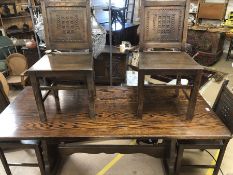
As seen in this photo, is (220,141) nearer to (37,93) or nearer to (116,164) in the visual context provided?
(116,164)

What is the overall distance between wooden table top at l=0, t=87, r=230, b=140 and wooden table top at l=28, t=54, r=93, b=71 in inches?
19.5

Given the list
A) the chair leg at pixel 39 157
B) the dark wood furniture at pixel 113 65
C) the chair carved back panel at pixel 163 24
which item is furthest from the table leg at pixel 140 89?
the dark wood furniture at pixel 113 65

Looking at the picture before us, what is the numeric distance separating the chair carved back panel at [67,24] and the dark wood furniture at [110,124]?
0.58 m

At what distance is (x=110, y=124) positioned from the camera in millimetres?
1855

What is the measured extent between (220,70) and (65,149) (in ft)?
12.3

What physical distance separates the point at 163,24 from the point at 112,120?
1.08 m

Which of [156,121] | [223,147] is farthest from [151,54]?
[223,147]

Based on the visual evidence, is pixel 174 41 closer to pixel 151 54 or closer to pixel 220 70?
pixel 151 54

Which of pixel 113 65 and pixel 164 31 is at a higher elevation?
pixel 164 31

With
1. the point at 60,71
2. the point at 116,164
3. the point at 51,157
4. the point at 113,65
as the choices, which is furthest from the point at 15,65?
the point at 116,164

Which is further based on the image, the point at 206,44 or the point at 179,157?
the point at 206,44

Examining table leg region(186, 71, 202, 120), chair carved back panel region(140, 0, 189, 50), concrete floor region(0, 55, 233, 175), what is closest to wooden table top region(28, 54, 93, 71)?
chair carved back panel region(140, 0, 189, 50)

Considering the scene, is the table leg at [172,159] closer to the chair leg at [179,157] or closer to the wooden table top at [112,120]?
the chair leg at [179,157]

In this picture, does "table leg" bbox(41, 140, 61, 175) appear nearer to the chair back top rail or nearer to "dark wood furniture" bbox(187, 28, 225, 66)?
the chair back top rail
